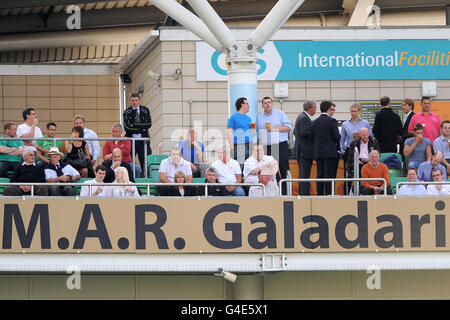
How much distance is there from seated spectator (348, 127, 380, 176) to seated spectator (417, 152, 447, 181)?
2.66 ft

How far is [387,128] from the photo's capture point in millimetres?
18453

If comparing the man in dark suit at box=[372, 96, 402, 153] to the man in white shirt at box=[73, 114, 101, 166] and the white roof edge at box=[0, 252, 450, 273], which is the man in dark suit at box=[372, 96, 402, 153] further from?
the man in white shirt at box=[73, 114, 101, 166]

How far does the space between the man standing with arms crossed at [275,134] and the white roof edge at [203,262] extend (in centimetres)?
235

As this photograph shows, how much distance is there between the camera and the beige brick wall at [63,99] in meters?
26.9

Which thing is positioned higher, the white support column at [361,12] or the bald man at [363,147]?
the white support column at [361,12]

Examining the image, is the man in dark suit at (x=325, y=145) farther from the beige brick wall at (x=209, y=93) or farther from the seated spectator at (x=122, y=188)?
the beige brick wall at (x=209, y=93)

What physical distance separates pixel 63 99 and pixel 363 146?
11.5 meters

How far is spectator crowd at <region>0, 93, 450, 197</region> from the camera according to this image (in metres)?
15.9

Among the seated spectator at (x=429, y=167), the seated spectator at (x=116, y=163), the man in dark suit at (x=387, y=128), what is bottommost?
the seated spectator at (x=429, y=167)

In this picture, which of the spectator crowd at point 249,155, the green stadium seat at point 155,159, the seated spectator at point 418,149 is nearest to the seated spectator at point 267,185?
the spectator crowd at point 249,155

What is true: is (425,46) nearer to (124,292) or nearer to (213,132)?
(213,132)

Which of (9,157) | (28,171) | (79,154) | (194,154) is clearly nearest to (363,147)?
(194,154)

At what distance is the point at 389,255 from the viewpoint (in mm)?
15102
